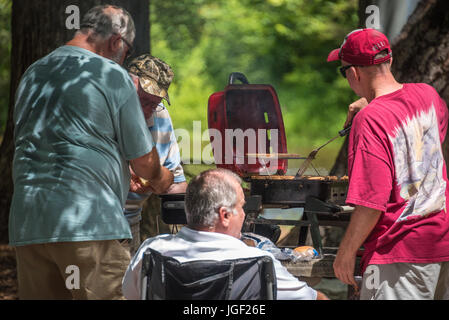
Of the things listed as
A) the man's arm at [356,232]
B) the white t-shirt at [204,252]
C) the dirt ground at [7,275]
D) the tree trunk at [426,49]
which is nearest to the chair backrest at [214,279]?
the white t-shirt at [204,252]

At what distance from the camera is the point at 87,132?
110 inches

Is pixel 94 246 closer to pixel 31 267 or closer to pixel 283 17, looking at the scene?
pixel 31 267

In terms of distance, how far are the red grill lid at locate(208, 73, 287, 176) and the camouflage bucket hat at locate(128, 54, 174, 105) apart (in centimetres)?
70

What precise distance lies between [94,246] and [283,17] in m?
13.1

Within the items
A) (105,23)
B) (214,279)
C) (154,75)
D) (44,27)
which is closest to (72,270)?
(214,279)

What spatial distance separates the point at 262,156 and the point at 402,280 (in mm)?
1508

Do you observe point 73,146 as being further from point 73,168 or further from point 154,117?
point 154,117

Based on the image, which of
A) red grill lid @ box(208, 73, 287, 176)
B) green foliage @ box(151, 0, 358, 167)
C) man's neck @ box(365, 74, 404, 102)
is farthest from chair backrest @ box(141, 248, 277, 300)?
green foliage @ box(151, 0, 358, 167)

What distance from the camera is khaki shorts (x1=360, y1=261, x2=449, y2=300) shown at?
2.87m

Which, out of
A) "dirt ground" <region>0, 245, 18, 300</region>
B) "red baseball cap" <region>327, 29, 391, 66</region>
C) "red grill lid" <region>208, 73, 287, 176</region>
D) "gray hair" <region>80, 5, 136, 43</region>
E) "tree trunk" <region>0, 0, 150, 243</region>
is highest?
"tree trunk" <region>0, 0, 150, 243</region>

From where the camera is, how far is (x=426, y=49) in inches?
218

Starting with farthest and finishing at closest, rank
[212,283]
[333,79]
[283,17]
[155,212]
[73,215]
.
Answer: [283,17]
[333,79]
[155,212]
[73,215]
[212,283]

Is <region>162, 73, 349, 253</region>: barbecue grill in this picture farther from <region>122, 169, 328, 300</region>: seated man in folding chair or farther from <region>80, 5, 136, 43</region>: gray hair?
<region>80, 5, 136, 43</region>: gray hair

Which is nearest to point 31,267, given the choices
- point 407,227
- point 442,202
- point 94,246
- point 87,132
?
point 94,246
